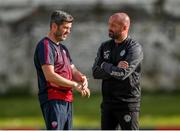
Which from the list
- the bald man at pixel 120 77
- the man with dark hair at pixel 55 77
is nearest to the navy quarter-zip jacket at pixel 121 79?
the bald man at pixel 120 77

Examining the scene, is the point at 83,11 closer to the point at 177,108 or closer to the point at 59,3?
the point at 59,3

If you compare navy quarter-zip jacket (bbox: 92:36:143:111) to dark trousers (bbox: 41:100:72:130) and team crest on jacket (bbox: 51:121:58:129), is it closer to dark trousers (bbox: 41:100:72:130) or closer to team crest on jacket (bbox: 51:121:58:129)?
dark trousers (bbox: 41:100:72:130)

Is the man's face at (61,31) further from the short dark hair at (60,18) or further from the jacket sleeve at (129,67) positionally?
the jacket sleeve at (129,67)

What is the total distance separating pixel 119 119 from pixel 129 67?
2.20 ft

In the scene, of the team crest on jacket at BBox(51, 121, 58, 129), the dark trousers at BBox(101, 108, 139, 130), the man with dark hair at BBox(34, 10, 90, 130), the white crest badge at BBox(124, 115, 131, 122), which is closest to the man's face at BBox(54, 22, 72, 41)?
the man with dark hair at BBox(34, 10, 90, 130)

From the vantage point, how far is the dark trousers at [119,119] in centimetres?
999

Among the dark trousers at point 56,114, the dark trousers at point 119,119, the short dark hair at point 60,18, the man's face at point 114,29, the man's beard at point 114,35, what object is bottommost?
the dark trousers at point 119,119

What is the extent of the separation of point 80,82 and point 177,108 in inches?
356

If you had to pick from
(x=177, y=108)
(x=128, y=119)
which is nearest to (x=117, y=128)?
(x=128, y=119)

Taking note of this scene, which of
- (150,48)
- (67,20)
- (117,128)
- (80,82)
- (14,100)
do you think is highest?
(67,20)

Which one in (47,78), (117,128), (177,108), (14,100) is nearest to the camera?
(47,78)

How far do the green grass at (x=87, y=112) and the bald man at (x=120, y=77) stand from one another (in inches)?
216

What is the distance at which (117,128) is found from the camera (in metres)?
10.3

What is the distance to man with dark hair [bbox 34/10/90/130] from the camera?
31.4 ft
